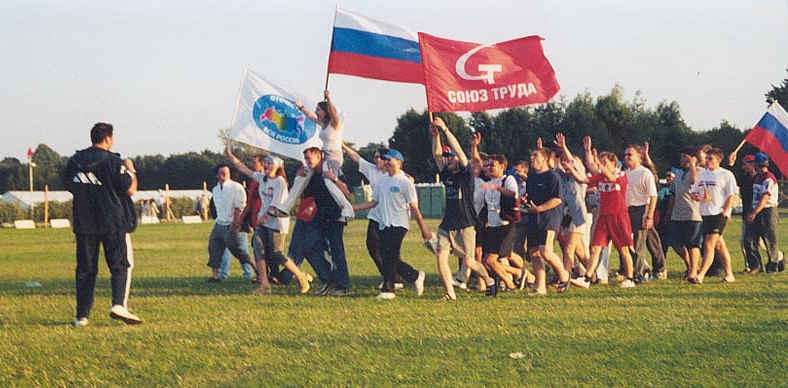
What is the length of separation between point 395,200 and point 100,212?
3.70 meters

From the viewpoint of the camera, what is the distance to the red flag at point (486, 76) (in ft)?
42.5

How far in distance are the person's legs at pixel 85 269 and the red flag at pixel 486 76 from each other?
5.31 meters

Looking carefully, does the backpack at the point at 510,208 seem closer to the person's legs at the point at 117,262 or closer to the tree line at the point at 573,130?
the person's legs at the point at 117,262

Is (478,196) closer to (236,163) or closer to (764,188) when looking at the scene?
(236,163)

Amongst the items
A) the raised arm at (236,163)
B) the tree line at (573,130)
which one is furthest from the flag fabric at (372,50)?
the tree line at (573,130)

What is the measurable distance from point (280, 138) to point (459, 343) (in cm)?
830

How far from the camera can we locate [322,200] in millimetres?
12203

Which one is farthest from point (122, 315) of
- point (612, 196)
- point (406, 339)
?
point (612, 196)

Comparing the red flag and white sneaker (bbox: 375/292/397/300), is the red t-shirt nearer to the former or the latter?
the red flag

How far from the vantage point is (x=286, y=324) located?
30.8ft

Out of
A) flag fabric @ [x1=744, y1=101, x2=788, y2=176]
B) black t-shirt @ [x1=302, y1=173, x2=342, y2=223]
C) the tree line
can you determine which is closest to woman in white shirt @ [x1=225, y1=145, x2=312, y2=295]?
black t-shirt @ [x1=302, y1=173, x2=342, y2=223]

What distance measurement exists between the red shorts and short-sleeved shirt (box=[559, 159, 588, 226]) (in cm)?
27

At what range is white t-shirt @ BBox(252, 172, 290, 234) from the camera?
41.9 feet

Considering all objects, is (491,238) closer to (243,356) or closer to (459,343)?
(459,343)
